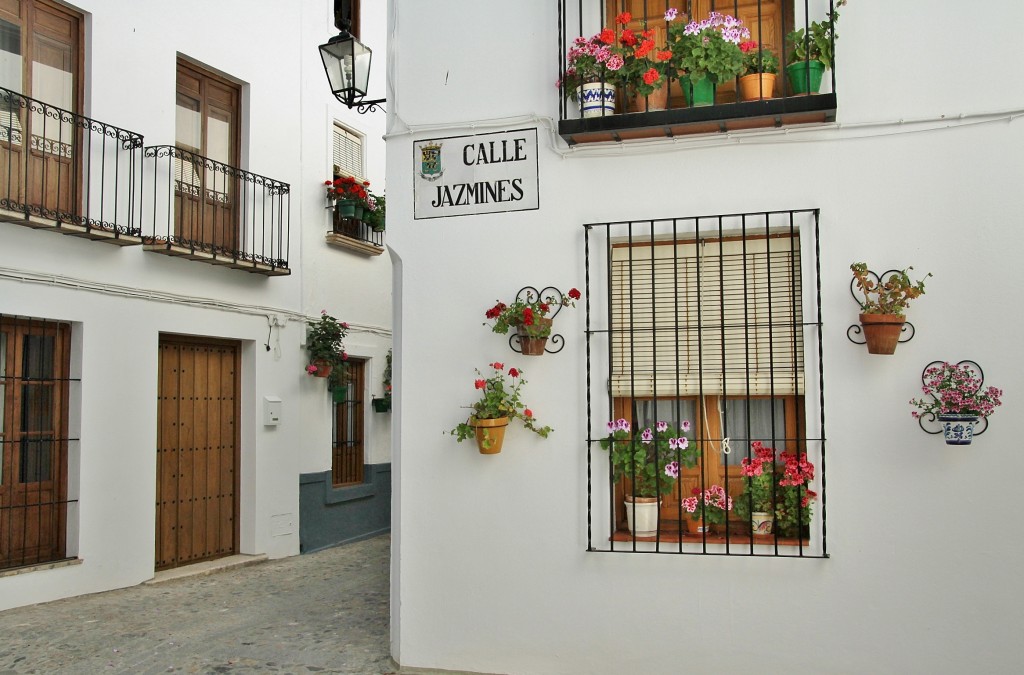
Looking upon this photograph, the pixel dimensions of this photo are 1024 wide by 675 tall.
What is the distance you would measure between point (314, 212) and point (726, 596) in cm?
737

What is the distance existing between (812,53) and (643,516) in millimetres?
2745

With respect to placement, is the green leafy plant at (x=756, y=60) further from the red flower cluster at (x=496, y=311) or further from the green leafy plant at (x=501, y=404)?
the green leafy plant at (x=501, y=404)

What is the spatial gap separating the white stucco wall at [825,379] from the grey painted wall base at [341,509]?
17.0 feet

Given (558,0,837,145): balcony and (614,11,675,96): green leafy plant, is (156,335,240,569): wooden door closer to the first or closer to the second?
(558,0,837,145): balcony

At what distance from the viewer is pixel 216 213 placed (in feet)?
31.9

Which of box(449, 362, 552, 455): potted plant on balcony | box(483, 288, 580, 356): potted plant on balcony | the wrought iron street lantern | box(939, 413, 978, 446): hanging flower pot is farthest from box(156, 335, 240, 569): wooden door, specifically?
box(939, 413, 978, 446): hanging flower pot

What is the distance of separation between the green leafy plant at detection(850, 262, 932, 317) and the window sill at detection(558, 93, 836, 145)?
0.87 m

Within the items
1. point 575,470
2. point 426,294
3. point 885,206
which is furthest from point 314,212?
point 885,206

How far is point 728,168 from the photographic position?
5.36m

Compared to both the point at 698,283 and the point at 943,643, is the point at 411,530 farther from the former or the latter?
the point at 943,643

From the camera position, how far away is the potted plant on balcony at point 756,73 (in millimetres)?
5230

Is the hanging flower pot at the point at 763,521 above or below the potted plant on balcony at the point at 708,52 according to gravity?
below

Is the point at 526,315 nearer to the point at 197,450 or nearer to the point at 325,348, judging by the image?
the point at 197,450


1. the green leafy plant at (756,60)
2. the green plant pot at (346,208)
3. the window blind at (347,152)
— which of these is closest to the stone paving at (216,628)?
the green leafy plant at (756,60)
